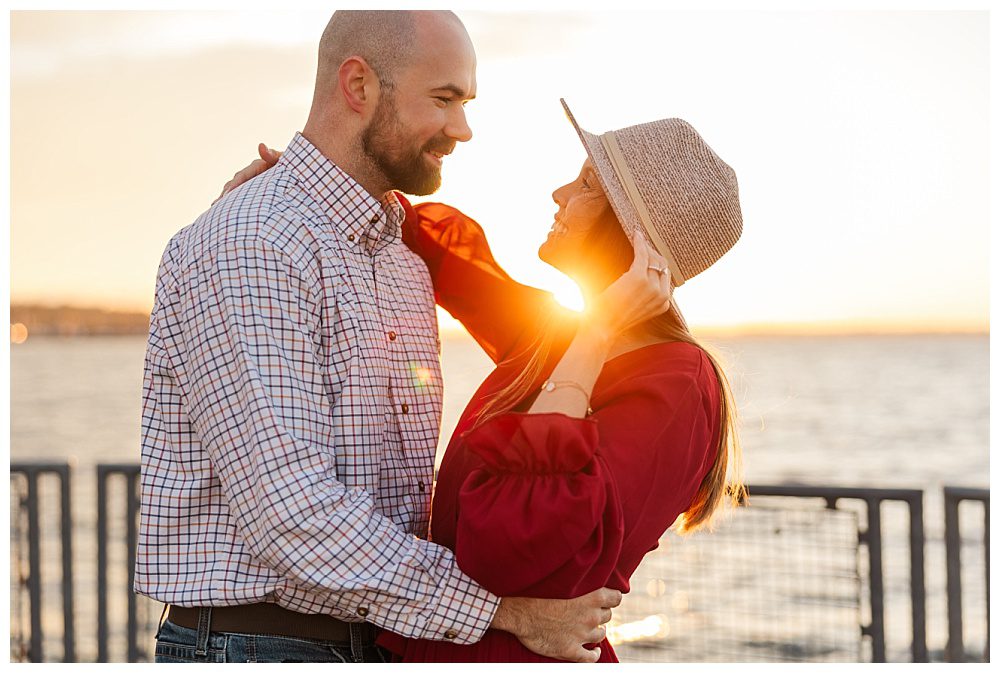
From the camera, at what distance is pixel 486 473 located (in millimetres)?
2045

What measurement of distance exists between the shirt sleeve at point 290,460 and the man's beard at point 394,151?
419mm

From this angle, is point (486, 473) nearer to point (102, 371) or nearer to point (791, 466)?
point (791, 466)

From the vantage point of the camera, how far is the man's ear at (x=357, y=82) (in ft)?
7.62

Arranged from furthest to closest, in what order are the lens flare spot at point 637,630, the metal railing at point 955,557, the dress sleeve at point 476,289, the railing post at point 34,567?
the lens flare spot at point 637,630, the railing post at point 34,567, the metal railing at point 955,557, the dress sleeve at point 476,289

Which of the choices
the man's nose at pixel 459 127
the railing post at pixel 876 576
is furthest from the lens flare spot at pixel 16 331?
the railing post at pixel 876 576

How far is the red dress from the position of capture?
192 centimetres

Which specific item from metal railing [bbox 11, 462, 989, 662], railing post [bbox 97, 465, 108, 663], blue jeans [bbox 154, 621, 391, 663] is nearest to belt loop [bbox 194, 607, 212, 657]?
blue jeans [bbox 154, 621, 391, 663]

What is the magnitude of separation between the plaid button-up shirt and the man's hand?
0.20 feet

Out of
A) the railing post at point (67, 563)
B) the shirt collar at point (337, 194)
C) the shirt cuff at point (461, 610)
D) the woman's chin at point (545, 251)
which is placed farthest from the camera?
the railing post at point (67, 563)

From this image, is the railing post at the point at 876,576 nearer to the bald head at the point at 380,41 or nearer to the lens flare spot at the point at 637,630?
the lens flare spot at the point at 637,630

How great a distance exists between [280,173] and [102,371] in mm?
49250

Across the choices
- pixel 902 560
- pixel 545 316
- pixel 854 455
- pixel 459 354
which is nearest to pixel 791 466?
pixel 854 455

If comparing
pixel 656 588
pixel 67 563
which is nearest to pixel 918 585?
pixel 656 588

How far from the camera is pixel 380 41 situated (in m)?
2.32
